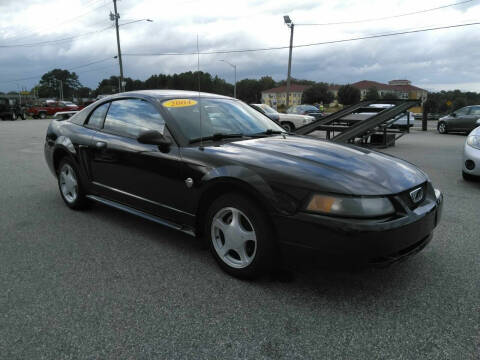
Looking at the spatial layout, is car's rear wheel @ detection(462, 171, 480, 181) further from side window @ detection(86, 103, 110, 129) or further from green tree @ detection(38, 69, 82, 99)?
green tree @ detection(38, 69, 82, 99)

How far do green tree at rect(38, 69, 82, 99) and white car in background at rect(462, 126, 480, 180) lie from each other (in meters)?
151

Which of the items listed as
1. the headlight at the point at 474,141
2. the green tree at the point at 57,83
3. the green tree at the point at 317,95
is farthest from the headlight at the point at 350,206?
the green tree at the point at 57,83

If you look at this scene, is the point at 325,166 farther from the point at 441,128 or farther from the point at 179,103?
the point at 441,128

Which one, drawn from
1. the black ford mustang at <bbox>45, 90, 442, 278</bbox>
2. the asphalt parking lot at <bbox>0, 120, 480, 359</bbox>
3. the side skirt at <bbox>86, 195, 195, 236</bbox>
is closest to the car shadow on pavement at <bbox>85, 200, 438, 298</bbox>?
the asphalt parking lot at <bbox>0, 120, 480, 359</bbox>

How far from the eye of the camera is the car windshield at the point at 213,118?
337cm

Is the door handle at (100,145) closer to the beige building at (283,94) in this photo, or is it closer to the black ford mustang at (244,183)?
the black ford mustang at (244,183)

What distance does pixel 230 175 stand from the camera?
2754 millimetres

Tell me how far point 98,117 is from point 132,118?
70 centimetres

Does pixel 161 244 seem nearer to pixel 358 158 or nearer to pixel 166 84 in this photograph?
pixel 358 158

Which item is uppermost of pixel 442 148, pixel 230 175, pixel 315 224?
pixel 230 175

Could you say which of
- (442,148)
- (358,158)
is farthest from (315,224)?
(442,148)

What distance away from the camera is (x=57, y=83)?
140 m

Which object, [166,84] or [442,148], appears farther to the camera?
[166,84]

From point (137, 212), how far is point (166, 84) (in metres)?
95.5
